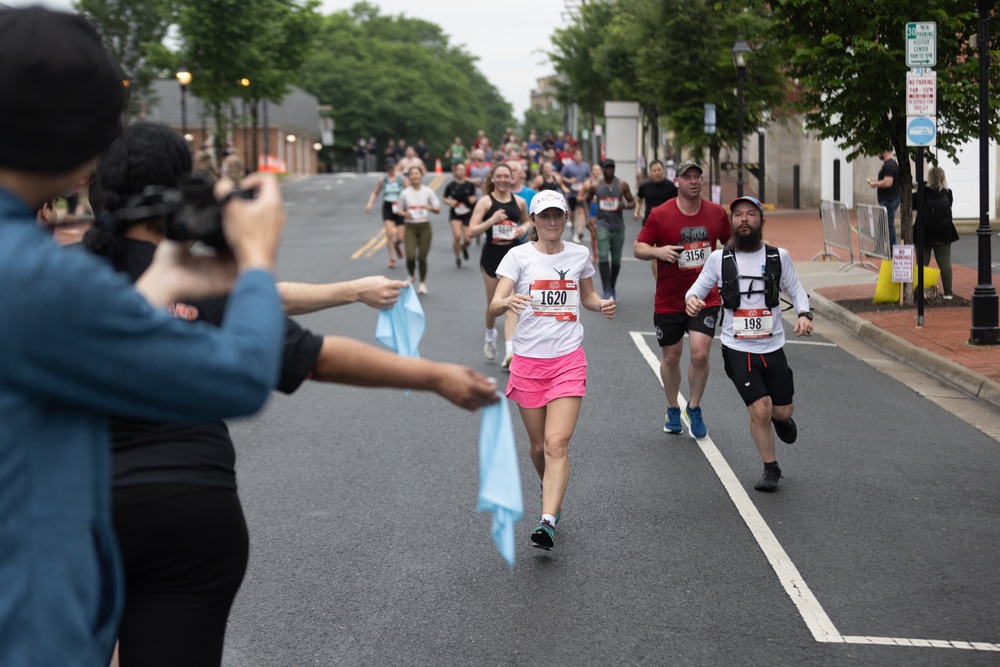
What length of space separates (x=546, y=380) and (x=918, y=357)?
7396 mm

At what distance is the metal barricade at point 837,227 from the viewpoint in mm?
21188

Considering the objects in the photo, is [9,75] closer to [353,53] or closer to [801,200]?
[801,200]

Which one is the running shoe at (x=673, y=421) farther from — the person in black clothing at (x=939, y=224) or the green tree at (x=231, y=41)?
the green tree at (x=231, y=41)

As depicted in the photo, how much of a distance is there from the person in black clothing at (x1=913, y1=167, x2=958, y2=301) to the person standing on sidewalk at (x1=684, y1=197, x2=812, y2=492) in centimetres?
935

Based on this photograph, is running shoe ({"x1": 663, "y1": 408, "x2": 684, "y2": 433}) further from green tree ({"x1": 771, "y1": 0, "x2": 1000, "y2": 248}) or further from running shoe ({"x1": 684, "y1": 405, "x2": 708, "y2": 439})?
green tree ({"x1": 771, "y1": 0, "x2": 1000, "y2": 248})

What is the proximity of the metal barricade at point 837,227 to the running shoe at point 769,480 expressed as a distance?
14012 mm

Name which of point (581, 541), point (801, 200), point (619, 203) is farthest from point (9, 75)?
point (801, 200)

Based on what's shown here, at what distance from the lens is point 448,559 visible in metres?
6.25

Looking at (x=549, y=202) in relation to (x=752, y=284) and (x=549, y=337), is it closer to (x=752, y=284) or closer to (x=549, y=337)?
(x=549, y=337)

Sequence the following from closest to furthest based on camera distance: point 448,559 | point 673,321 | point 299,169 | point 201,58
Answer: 1. point 448,559
2. point 673,321
3. point 201,58
4. point 299,169

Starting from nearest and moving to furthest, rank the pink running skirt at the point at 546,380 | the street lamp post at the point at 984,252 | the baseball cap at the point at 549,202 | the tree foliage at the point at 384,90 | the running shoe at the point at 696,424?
the pink running skirt at the point at 546,380 → the baseball cap at the point at 549,202 → the running shoe at the point at 696,424 → the street lamp post at the point at 984,252 → the tree foliage at the point at 384,90

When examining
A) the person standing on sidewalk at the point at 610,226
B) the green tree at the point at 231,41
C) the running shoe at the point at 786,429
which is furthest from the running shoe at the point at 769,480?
the green tree at the point at 231,41

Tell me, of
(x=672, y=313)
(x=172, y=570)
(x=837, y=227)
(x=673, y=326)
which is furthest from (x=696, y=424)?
(x=837, y=227)

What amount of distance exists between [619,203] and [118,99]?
54.3ft
